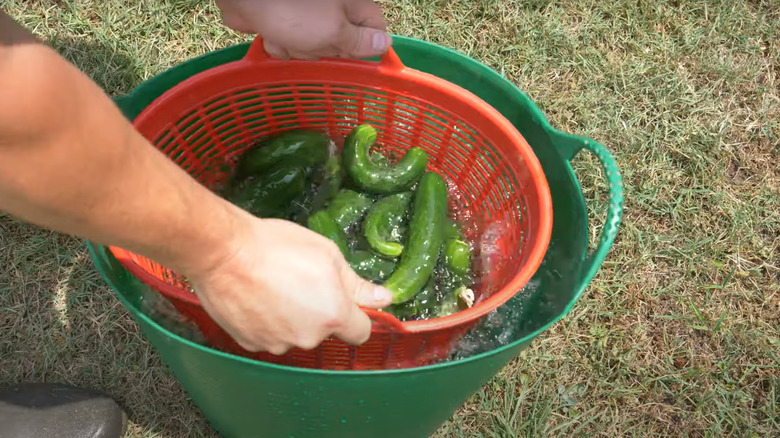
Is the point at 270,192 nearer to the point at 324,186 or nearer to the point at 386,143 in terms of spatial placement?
the point at 324,186

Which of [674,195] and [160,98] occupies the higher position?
[160,98]

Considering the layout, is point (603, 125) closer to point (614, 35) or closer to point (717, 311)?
point (614, 35)

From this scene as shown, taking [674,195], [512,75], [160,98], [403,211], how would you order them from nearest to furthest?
[160,98] < [403,211] < [674,195] < [512,75]

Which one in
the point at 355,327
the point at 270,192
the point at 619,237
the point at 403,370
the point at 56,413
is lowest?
the point at 56,413

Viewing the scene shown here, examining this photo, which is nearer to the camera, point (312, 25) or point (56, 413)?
point (312, 25)

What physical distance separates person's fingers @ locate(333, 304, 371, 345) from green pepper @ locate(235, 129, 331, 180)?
81 cm

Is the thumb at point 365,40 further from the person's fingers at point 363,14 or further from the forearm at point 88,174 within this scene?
the forearm at point 88,174

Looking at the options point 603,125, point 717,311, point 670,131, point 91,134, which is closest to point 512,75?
point 603,125

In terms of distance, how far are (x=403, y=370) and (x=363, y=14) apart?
830 mm

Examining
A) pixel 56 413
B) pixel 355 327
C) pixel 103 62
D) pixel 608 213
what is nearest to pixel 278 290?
pixel 355 327

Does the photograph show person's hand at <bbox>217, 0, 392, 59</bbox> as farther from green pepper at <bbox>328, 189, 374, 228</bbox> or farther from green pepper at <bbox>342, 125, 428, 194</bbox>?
green pepper at <bbox>328, 189, 374, 228</bbox>

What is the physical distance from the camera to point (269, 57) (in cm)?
155

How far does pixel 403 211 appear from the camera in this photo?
5.93 feet

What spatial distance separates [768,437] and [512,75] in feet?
4.92
